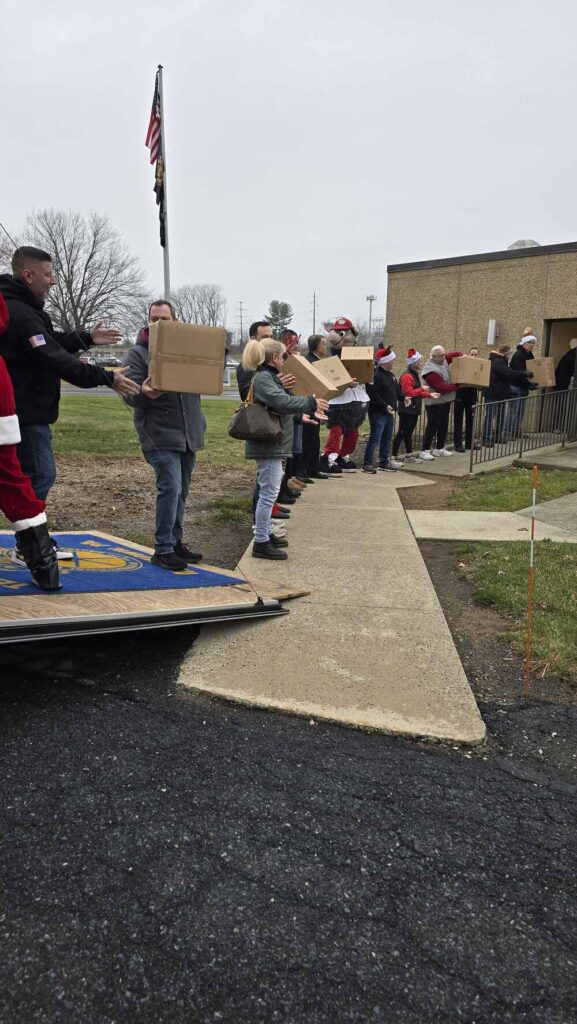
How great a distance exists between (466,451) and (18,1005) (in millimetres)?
11647

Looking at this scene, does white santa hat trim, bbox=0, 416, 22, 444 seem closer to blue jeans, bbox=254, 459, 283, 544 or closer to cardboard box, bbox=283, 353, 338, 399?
blue jeans, bbox=254, 459, 283, 544

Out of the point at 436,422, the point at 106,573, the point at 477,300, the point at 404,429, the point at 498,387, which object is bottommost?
the point at 106,573

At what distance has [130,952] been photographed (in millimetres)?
1796

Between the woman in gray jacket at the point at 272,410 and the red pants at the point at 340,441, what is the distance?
4.45 metres

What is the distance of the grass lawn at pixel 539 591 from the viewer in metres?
3.78

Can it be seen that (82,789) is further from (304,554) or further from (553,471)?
(553,471)

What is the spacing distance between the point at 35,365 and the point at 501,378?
31.8 ft

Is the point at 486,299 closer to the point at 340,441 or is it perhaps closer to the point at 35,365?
the point at 340,441

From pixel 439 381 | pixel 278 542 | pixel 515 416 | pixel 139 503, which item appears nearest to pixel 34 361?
pixel 278 542

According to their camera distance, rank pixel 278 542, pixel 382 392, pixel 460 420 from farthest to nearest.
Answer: pixel 460 420
pixel 382 392
pixel 278 542

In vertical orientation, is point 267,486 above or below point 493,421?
below

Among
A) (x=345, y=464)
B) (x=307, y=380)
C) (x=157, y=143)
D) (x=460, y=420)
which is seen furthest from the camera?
(x=157, y=143)

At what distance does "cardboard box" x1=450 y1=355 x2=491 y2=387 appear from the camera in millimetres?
10953

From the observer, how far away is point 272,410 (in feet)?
17.0
